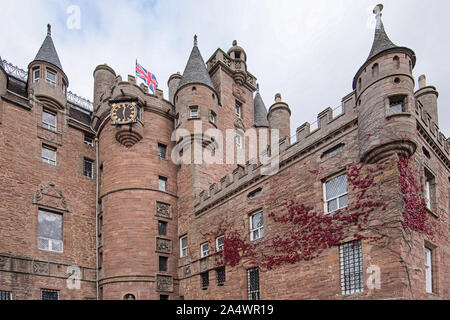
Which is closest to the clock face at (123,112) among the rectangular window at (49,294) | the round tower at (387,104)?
the rectangular window at (49,294)

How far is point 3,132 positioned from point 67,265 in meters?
9.98

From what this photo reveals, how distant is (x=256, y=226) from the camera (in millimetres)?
21109

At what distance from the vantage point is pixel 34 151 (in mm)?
26188

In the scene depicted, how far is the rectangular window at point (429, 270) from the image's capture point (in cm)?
1575

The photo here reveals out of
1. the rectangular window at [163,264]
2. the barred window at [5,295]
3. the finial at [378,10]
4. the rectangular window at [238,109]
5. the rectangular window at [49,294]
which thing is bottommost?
the rectangular window at [49,294]

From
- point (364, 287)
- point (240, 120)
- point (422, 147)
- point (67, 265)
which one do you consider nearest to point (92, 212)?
point (67, 265)

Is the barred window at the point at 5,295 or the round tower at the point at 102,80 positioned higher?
the round tower at the point at 102,80

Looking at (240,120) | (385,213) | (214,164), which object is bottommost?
(385,213)

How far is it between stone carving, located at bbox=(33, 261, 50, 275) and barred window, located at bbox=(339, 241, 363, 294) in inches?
733

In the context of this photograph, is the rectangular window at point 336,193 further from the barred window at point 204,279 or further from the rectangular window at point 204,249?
the barred window at point 204,279

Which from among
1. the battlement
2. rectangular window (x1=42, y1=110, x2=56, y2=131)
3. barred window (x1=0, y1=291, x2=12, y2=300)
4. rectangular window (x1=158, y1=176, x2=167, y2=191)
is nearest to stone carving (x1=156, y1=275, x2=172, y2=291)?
the battlement

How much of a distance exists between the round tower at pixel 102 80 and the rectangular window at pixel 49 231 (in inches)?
444

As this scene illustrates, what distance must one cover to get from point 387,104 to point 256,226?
32.1 ft

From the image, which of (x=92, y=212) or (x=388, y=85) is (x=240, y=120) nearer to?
(x=92, y=212)
